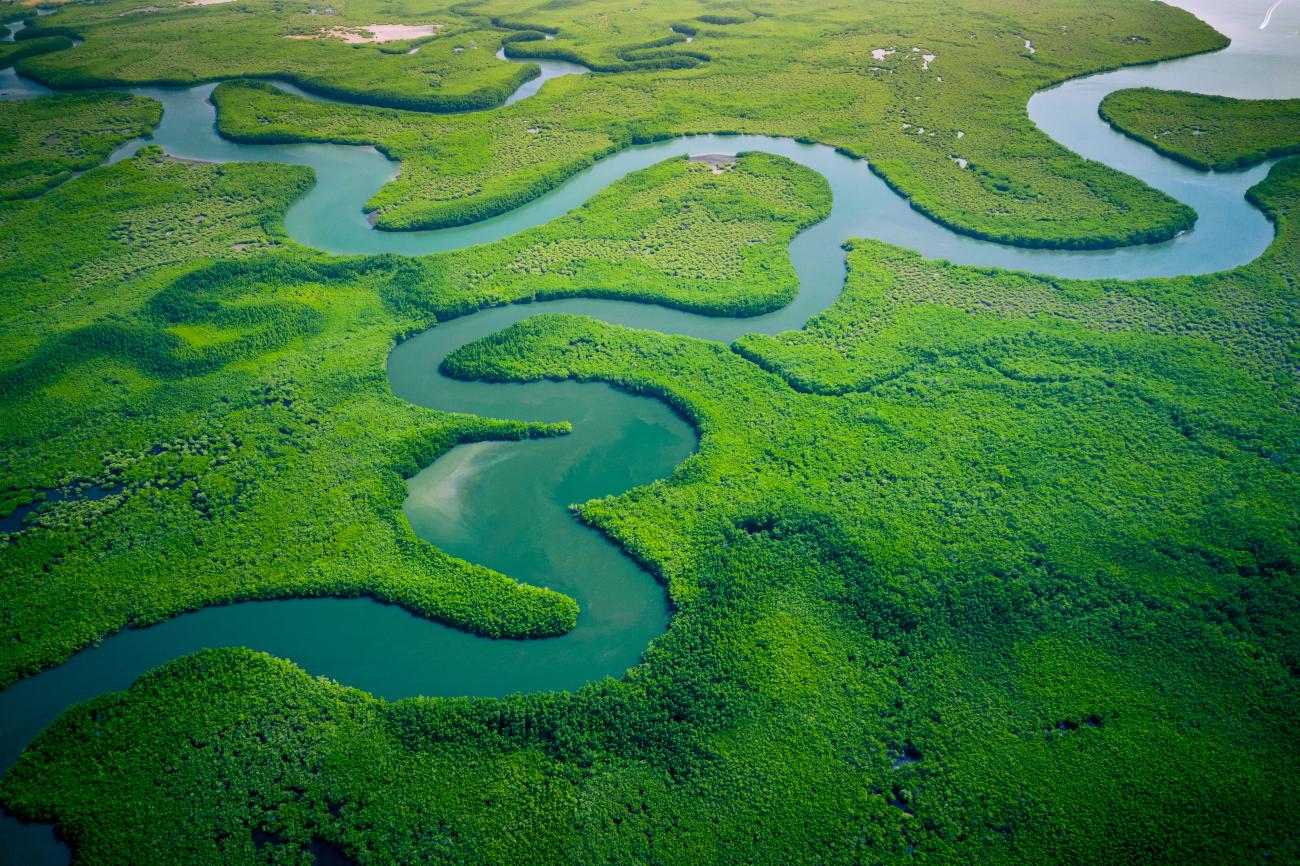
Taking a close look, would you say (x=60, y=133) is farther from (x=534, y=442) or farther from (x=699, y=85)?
(x=534, y=442)

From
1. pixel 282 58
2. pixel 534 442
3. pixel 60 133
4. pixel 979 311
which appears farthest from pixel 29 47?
pixel 979 311

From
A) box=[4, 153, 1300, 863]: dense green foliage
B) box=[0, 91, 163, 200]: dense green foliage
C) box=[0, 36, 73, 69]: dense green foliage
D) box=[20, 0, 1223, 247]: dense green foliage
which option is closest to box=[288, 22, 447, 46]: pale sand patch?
box=[20, 0, 1223, 247]: dense green foliage

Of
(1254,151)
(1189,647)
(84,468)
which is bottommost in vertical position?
(84,468)

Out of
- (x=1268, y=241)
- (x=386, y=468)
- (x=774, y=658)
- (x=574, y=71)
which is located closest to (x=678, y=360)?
(x=386, y=468)

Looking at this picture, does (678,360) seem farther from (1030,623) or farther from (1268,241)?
(1268,241)

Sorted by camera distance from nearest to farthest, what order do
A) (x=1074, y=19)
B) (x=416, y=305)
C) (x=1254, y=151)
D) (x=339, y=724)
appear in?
1. (x=339, y=724)
2. (x=416, y=305)
3. (x=1254, y=151)
4. (x=1074, y=19)

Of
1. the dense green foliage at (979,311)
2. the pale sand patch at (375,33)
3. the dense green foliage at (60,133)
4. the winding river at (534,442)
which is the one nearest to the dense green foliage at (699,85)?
the winding river at (534,442)
